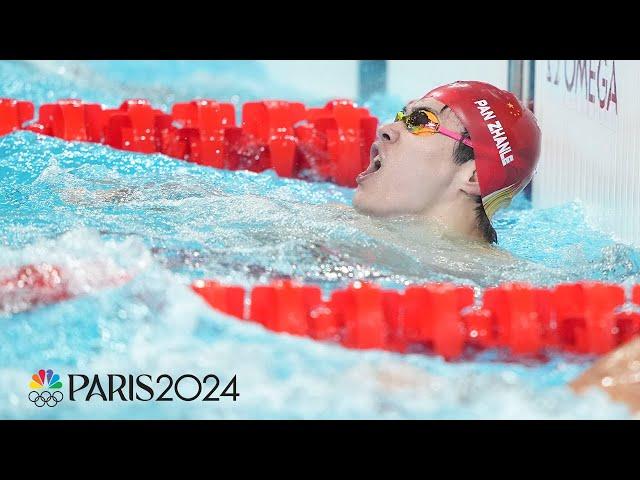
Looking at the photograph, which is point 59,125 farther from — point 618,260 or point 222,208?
point 618,260

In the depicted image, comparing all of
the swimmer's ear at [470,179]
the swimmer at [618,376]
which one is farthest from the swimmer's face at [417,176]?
the swimmer at [618,376]

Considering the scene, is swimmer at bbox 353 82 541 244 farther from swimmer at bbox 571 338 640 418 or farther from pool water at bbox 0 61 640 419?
swimmer at bbox 571 338 640 418

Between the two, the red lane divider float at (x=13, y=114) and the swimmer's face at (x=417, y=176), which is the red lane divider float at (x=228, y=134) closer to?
the red lane divider float at (x=13, y=114)

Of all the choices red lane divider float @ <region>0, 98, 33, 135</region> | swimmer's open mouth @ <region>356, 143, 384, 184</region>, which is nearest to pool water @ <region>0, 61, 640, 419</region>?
swimmer's open mouth @ <region>356, 143, 384, 184</region>

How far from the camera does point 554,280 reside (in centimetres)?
288

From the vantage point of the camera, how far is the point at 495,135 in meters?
3.11

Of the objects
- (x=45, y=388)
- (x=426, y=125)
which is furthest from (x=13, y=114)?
(x=45, y=388)

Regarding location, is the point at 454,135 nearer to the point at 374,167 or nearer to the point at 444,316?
the point at 374,167

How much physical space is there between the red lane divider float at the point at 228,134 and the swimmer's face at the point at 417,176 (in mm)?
1088

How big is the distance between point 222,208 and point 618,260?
1179mm

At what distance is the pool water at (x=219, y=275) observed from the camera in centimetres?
199

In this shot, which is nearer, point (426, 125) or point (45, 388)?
point (45, 388)

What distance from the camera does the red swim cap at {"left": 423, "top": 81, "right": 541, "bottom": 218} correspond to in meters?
3.11

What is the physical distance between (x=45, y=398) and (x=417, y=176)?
1.48m
